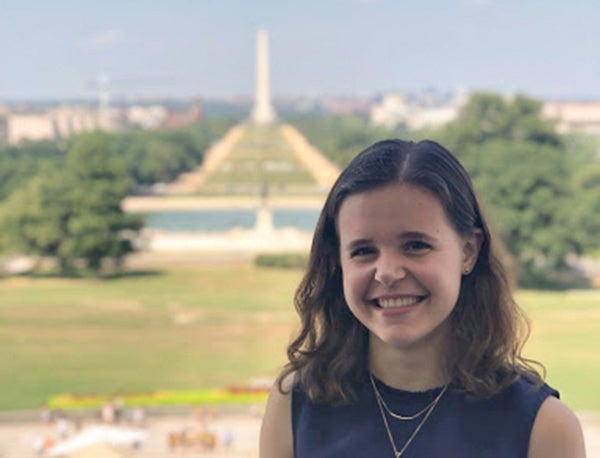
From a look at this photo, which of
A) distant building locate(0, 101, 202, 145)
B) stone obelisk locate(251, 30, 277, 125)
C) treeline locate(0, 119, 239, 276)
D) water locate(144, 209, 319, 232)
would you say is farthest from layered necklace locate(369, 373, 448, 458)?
stone obelisk locate(251, 30, 277, 125)

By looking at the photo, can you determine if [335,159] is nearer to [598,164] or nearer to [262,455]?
[598,164]

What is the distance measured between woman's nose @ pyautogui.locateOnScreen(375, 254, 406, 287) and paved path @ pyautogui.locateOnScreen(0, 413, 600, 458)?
24.9 ft

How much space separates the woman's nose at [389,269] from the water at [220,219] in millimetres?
20333

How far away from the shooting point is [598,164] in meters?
22.7

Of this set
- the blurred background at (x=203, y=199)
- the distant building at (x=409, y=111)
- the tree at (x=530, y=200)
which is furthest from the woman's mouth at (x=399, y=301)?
the distant building at (x=409, y=111)

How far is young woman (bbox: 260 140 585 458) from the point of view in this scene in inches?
43.5

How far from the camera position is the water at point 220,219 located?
22.0 metres

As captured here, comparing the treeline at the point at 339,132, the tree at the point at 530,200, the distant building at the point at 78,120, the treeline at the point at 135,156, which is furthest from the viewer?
the distant building at the point at 78,120

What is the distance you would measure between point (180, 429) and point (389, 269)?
9.07m

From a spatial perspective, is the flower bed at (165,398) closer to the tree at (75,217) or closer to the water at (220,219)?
the tree at (75,217)

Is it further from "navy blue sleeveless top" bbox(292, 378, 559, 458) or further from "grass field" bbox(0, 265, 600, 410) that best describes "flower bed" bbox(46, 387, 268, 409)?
"navy blue sleeveless top" bbox(292, 378, 559, 458)

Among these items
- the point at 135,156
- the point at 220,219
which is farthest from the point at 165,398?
the point at 135,156

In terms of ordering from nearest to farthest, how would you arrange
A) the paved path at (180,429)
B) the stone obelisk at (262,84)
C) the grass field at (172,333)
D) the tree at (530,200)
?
the paved path at (180,429) < the grass field at (172,333) < the tree at (530,200) < the stone obelisk at (262,84)

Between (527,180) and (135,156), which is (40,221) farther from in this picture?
(527,180)
